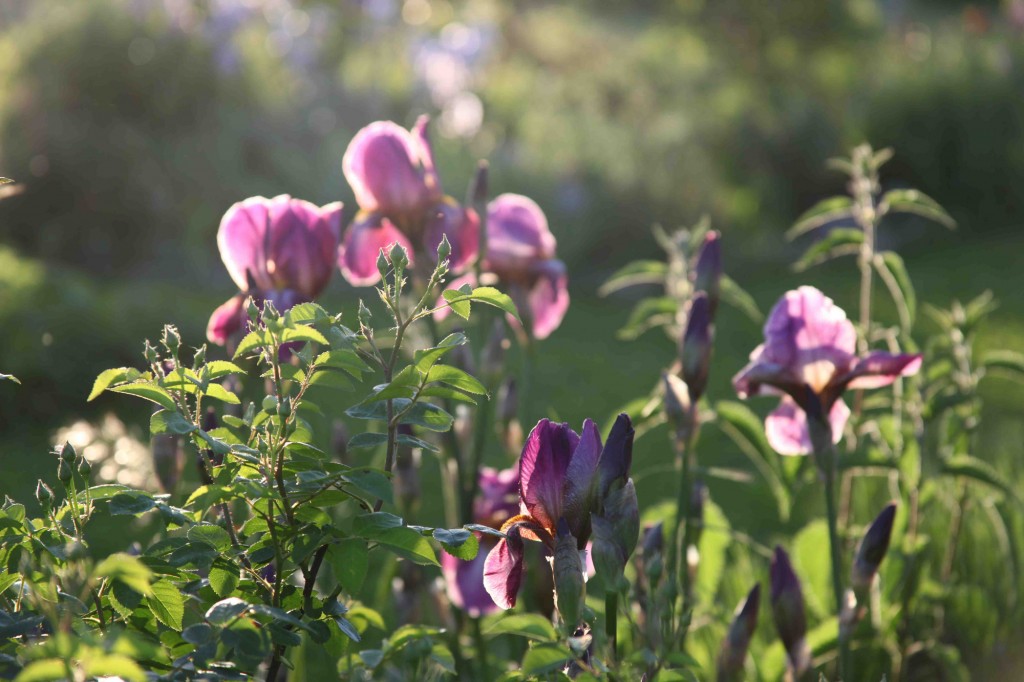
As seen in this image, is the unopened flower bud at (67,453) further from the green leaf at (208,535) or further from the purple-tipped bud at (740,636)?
the purple-tipped bud at (740,636)

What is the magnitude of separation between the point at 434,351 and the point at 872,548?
0.70 meters

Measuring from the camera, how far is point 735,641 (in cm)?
133

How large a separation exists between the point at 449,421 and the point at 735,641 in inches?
24.0

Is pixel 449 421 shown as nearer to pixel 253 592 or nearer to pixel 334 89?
pixel 253 592

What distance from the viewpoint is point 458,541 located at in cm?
86

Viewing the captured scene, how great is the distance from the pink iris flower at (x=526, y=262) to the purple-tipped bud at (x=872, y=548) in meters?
0.58

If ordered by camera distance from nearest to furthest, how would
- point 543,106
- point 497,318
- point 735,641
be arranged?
point 735,641 < point 497,318 < point 543,106

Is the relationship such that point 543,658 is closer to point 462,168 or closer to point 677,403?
point 677,403

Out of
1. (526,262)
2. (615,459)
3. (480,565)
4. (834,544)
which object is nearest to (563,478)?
(615,459)

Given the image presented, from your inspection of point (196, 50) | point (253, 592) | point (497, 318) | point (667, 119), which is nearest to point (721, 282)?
point (497, 318)

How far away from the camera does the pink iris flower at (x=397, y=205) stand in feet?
4.86

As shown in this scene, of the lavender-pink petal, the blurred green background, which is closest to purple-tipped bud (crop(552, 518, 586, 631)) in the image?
the lavender-pink petal

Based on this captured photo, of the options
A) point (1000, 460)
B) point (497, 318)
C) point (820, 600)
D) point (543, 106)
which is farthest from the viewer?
point (543, 106)

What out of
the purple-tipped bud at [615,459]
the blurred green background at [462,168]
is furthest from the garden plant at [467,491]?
the blurred green background at [462,168]
